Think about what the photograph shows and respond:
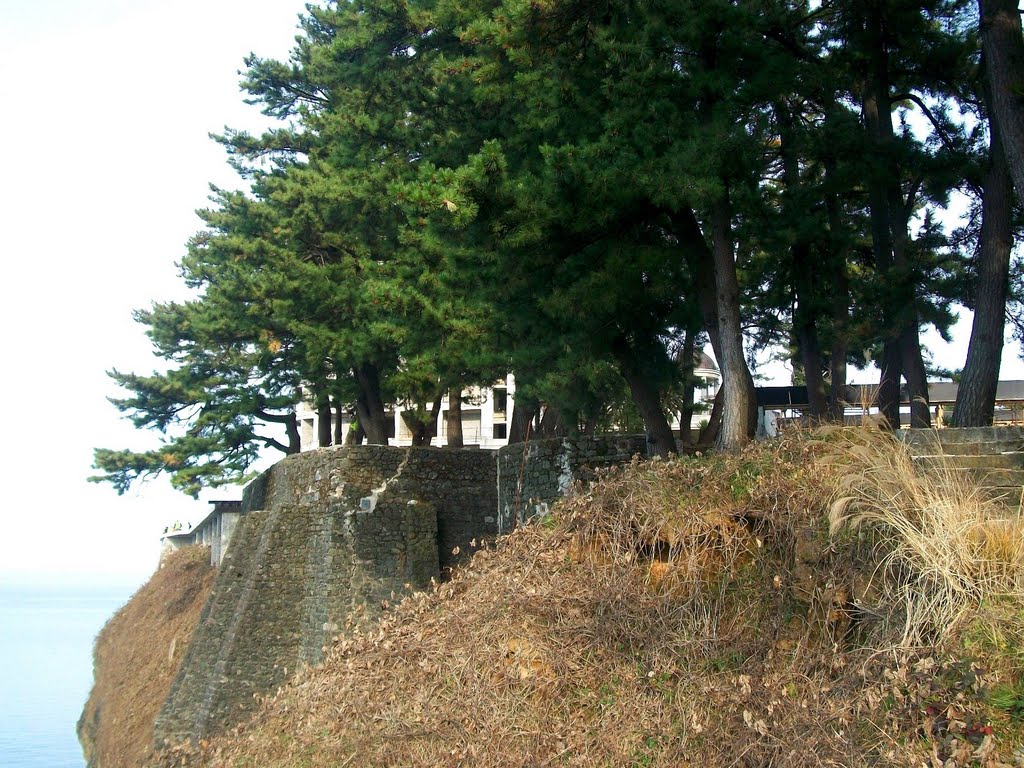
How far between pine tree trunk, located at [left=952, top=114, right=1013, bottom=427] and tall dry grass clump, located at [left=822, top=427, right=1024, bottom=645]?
4.12 meters

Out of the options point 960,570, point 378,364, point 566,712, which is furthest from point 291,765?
point 378,364

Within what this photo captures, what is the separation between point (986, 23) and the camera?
11203mm

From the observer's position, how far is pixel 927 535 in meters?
6.83

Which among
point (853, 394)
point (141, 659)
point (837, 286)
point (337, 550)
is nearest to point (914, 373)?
point (837, 286)

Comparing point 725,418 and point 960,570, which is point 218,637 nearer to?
point 725,418

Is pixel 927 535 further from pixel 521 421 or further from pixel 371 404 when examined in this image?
pixel 371 404

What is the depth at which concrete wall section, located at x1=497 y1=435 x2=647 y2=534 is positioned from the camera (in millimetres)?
14789

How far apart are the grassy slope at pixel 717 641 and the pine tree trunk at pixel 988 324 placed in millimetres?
3638

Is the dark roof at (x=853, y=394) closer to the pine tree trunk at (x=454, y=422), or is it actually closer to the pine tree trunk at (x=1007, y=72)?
the pine tree trunk at (x=1007, y=72)

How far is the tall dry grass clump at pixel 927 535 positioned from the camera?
651 cm

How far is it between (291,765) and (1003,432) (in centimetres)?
626

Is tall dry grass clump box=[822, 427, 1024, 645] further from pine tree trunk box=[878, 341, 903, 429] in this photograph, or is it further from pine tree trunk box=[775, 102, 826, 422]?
pine tree trunk box=[878, 341, 903, 429]

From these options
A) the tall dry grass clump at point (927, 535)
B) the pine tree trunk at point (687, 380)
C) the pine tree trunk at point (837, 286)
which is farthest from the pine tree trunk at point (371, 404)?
the tall dry grass clump at point (927, 535)

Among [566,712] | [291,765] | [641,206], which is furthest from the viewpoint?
[641,206]
